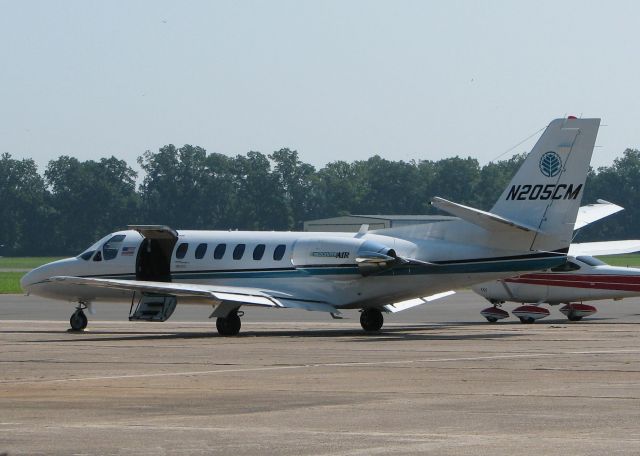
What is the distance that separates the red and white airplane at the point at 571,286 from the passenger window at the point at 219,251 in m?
8.75

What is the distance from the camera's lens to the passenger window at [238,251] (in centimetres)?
3788

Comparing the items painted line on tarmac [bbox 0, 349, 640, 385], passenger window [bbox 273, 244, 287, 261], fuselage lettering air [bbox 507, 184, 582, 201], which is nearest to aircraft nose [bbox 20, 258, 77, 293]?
passenger window [bbox 273, 244, 287, 261]

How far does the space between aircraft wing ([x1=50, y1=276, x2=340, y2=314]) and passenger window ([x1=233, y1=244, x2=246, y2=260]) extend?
3.95 feet

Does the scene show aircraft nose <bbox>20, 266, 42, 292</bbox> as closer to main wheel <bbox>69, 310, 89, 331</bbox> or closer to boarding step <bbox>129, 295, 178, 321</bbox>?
main wheel <bbox>69, 310, 89, 331</bbox>

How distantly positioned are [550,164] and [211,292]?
29.4ft

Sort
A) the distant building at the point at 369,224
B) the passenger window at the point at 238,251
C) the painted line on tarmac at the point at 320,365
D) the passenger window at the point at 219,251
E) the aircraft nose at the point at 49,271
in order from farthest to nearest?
the distant building at the point at 369,224 < the aircraft nose at the point at 49,271 < the passenger window at the point at 219,251 < the passenger window at the point at 238,251 < the painted line on tarmac at the point at 320,365

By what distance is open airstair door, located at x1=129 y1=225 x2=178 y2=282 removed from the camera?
3875 centimetres

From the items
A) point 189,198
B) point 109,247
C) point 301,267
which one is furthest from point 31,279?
point 189,198

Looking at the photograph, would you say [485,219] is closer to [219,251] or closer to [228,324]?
[228,324]

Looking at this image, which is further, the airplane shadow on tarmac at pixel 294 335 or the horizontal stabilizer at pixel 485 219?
the airplane shadow on tarmac at pixel 294 335

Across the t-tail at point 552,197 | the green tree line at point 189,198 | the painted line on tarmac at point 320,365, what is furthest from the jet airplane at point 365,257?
the green tree line at point 189,198

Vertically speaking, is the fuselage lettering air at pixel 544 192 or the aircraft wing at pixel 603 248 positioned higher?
the fuselage lettering air at pixel 544 192

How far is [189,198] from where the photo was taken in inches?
7234

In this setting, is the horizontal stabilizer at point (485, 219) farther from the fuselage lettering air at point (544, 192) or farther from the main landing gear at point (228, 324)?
the main landing gear at point (228, 324)
